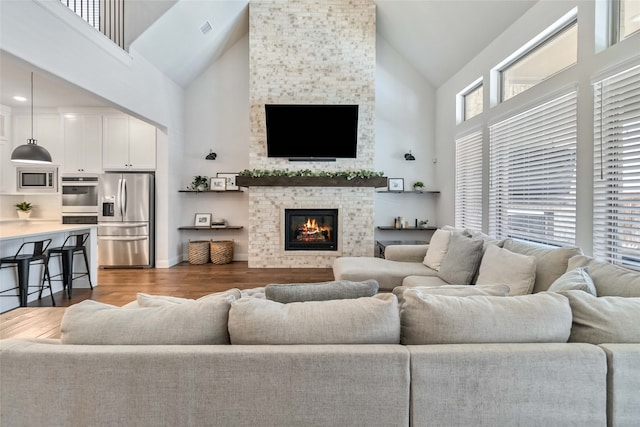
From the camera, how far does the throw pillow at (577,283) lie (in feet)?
5.24

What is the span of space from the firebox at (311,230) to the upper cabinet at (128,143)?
8.52ft

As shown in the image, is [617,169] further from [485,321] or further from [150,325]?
[150,325]

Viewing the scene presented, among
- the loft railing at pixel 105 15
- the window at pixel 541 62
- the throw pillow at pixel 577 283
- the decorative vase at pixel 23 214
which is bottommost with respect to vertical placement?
the throw pillow at pixel 577 283

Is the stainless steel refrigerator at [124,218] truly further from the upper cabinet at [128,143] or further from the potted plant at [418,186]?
the potted plant at [418,186]

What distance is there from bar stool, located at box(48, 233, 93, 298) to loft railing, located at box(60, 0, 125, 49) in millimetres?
2554

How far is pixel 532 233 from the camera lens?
362cm

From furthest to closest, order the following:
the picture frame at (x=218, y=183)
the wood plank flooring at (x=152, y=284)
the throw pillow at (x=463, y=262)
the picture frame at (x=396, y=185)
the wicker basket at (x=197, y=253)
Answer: the picture frame at (x=396, y=185) < the picture frame at (x=218, y=183) < the wicker basket at (x=197, y=253) < the wood plank flooring at (x=152, y=284) < the throw pillow at (x=463, y=262)

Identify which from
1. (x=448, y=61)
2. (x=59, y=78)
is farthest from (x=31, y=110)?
Result: (x=448, y=61)

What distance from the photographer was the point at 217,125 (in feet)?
21.2

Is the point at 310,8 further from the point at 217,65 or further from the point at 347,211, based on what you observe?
the point at 347,211

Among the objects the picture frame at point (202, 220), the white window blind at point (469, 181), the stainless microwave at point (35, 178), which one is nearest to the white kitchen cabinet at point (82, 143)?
the stainless microwave at point (35, 178)

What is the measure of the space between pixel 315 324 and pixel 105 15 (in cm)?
484

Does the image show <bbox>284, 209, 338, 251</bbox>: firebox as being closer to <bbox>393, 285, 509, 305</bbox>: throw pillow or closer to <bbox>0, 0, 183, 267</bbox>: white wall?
<bbox>0, 0, 183, 267</bbox>: white wall

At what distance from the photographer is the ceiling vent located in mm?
5047
